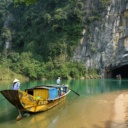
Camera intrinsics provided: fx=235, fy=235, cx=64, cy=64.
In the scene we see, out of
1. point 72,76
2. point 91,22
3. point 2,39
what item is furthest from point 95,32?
point 2,39

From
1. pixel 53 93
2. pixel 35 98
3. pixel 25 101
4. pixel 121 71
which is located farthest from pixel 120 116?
pixel 121 71

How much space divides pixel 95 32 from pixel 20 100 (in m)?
36.8

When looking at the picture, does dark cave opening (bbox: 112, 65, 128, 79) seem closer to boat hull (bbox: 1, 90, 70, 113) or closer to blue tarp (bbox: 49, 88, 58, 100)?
blue tarp (bbox: 49, 88, 58, 100)

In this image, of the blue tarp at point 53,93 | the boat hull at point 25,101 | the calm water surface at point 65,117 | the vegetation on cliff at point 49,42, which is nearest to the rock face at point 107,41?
the vegetation on cliff at point 49,42

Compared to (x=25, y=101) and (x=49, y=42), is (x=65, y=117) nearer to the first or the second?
(x=25, y=101)

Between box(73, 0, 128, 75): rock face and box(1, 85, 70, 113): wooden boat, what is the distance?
29.3m

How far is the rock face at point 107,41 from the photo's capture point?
44938 mm

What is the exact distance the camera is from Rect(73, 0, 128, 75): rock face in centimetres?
4494

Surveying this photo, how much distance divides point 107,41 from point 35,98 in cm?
3468

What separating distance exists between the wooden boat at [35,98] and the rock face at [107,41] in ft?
96.2

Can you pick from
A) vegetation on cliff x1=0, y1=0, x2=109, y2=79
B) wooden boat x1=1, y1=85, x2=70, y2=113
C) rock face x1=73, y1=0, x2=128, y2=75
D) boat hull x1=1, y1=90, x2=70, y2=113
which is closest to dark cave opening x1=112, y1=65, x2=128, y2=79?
rock face x1=73, y1=0, x2=128, y2=75

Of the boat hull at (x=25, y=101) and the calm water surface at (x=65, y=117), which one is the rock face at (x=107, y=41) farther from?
the boat hull at (x=25, y=101)

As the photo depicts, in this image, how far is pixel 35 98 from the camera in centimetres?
1381

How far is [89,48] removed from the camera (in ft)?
155
